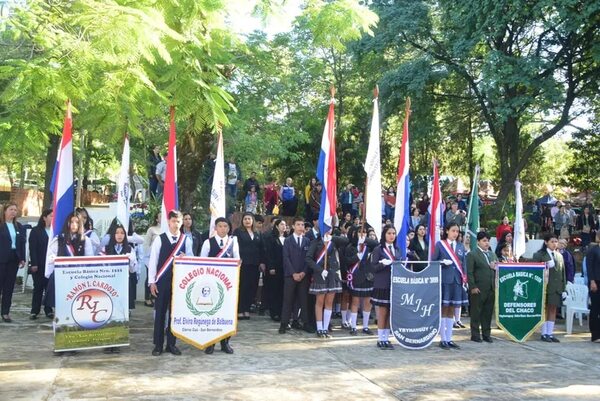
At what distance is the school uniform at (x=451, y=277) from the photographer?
32.4 feet

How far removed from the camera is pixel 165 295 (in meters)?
8.46

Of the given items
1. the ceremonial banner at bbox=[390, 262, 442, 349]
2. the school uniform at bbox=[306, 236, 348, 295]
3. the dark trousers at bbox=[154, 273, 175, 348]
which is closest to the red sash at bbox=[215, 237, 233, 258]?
the dark trousers at bbox=[154, 273, 175, 348]

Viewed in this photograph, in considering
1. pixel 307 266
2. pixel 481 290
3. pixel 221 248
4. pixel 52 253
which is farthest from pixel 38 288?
pixel 481 290

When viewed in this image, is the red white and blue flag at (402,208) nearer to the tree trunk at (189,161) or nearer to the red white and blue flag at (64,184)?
the red white and blue flag at (64,184)

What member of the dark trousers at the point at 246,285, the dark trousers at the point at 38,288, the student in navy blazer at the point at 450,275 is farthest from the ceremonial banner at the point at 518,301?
the dark trousers at the point at 38,288

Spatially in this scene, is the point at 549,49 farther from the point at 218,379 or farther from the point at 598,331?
the point at 218,379

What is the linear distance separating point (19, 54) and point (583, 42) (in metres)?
17.9

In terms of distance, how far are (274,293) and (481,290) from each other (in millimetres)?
3789

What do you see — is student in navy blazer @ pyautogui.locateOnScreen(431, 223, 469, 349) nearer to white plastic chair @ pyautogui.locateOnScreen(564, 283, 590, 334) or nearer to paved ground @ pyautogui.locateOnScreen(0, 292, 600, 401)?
paved ground @ pyautogui.locateOnScreen(0, 292, 600, 401)

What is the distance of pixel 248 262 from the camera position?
11.6 meters

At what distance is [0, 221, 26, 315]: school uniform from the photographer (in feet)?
33.9

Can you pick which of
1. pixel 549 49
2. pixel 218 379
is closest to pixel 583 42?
pixel 549 49

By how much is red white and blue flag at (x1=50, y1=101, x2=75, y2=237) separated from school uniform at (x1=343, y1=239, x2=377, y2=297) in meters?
4.47

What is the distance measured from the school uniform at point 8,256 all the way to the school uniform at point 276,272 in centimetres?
417
